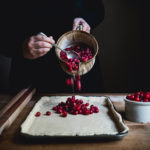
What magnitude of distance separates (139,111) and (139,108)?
0.05 feet

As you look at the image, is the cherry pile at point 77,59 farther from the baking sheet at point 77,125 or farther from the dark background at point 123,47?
the dark background at point 123,47

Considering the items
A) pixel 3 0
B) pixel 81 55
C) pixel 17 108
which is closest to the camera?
pixel 17 108

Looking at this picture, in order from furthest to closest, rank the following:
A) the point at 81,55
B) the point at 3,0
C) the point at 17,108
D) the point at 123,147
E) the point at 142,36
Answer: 1. the point at 142,36
2. the point at 3,0
3. the point at 81,55
4. the point at 17,108
5. the point at 123,147

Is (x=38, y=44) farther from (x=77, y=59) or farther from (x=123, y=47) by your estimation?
(x=123, y=47)

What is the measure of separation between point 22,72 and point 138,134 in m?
1.07

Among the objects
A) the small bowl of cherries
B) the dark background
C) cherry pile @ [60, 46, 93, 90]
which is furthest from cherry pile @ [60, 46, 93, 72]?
the dark background

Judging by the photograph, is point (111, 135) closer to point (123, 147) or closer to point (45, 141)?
point (123, 147)

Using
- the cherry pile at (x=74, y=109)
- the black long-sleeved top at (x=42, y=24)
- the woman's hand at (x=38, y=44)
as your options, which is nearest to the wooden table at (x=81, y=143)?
the cherry pile at (x=74, y=109)

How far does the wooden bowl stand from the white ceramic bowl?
31 centimetres

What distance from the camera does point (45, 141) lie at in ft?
2.46

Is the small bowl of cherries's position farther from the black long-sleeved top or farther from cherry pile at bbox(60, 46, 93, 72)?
the black long-sleeved top

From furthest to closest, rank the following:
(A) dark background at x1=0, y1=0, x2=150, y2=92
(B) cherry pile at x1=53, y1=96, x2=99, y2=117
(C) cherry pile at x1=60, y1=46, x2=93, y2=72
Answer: (A) dark background at x1=0, y1=0, x2=150, y2=92 → (C) cherry pile at x1=60, y1=46, x2=93, y2=72 → (B) cherry pile at x1=53, y1=96, x2=99, y2=117

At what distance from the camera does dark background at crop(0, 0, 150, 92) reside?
231 cm

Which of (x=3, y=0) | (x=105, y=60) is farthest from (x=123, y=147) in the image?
(x=105, y=60)
